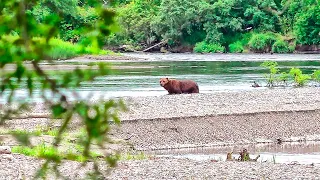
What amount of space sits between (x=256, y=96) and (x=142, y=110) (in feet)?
17.1

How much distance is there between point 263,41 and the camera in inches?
2899

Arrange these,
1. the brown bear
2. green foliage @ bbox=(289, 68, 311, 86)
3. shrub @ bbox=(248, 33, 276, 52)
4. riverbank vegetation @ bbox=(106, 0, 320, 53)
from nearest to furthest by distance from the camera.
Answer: the brown bear
green foliage @ bbox=(289, 68, 311, 86)
shrub @ bbox=(248, 33, 276, 52)
riverbank vegetation @ bbox=(106, 0, 320, 53)

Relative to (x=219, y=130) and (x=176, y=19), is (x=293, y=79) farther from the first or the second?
(x=176, y=19)

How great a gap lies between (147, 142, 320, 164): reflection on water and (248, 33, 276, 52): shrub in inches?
2227

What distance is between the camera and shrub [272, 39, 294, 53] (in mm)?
72500

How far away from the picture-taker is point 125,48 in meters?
79.5

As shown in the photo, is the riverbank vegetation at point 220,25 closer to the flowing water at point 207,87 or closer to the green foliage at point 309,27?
the green foliage at point 309,27

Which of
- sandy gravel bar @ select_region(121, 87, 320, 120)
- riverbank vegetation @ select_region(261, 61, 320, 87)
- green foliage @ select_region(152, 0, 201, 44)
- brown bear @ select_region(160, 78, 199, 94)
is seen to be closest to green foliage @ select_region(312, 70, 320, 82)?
riverbank vegetation @ select_region(261, 61, 320, 87)

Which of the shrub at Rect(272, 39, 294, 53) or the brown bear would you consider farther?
the shrub at Rect(272, 39, 294, 53)

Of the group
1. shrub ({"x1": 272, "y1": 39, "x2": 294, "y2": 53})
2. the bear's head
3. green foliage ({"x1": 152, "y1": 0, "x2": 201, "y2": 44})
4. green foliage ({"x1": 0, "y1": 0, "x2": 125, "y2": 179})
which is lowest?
shrub ({"x1": 272, "y1": 39, "x2": 294, "y2": 53})

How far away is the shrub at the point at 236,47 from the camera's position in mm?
77375

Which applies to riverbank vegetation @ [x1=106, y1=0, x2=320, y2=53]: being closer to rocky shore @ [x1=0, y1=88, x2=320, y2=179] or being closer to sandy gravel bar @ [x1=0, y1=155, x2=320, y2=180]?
rocky shore @ [x1=0, y1=88, x2=320, y2=179]

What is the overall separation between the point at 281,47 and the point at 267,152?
57711mm

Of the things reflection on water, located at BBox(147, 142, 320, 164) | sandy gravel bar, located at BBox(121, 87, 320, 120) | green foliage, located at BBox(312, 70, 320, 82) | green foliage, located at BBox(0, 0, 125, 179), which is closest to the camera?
green foliage, located at BBox(0, 0, 125, 179)
